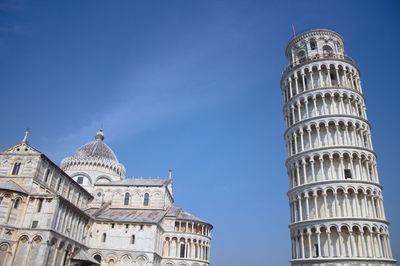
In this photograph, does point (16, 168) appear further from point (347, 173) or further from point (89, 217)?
point (347, 173)

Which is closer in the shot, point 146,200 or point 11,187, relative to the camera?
A: point 11,187

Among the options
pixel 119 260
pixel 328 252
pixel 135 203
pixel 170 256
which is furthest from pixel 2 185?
pixel 328 252

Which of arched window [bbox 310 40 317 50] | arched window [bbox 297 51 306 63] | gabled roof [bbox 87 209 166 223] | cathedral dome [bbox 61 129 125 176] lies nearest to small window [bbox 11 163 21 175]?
gabled roof [bbox 87 209 166 223]

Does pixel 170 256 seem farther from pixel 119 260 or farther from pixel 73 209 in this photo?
pixel 73 209

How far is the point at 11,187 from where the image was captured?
97.4ft

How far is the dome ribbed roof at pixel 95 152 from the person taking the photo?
52.5 meters

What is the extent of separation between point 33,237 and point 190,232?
20.6 metres

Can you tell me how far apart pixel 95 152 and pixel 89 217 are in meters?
17.1

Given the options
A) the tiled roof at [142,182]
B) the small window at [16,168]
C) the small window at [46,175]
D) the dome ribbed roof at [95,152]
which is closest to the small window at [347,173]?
the tiled roof at [142,182]

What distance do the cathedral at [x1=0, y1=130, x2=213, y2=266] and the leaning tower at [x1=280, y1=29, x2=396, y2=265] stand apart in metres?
17.0

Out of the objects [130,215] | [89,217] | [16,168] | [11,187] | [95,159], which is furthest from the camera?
[95,159]

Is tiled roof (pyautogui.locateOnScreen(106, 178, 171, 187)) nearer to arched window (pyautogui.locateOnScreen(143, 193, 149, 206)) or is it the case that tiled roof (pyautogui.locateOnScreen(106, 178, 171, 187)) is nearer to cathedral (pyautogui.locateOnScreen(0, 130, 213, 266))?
cathedral (pyautogui.locateOnScreen(0, 130, 213, 266))

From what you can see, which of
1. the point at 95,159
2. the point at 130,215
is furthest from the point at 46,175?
the point at 95,159

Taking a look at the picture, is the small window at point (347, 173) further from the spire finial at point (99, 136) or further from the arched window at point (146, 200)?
the spire finial at point (99, 136)
